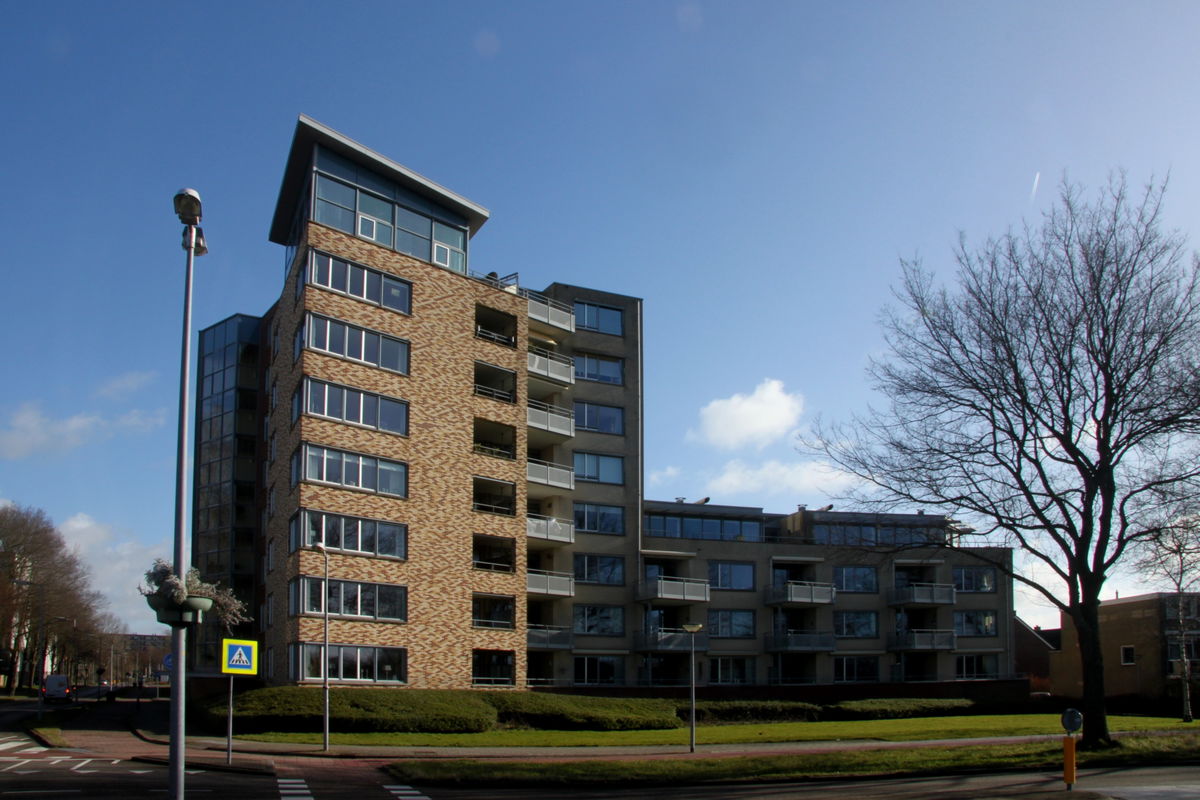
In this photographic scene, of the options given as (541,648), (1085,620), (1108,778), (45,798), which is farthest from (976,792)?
(541,648)

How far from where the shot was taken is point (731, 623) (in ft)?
187

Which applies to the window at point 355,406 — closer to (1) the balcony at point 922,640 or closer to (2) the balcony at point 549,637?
(2) the balcony at point 549,637

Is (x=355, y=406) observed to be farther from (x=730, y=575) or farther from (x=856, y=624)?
(x=856, y=624)

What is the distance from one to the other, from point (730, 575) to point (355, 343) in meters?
26.2

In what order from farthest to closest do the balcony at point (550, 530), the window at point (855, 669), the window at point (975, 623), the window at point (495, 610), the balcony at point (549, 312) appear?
the window at point (975, 623) < the window at point (855, 669) < the balcony at point (549, 312) < the balcony at point (550, 530) < the window at point (495, 610)

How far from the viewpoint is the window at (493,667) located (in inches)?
1783

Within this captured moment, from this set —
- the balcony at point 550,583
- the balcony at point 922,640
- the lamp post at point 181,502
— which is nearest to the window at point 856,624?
the balcony at point 922,640

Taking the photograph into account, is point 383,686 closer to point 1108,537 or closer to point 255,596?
point 255,596

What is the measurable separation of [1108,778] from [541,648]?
30.4 m

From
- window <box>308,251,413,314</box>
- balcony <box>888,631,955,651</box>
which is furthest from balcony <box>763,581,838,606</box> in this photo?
window <box>308,251,413,314</box>

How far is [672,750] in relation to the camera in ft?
103

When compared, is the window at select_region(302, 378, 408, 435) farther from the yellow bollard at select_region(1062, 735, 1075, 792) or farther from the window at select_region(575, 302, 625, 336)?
the yellow bollard at select_region(1062, 735, 1075, 792)

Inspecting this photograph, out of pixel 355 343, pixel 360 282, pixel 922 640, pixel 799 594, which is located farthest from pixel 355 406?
pixel 922 640

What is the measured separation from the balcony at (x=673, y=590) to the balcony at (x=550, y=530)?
4831mm
